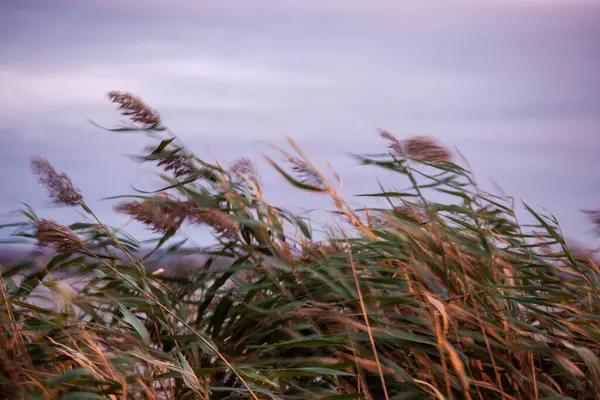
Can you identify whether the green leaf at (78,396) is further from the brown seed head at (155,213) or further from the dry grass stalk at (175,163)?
the dry grass stalk at (175,163)

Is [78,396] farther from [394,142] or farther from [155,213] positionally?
[394,142]

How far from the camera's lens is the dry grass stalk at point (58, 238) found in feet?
4.65

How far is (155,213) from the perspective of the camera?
5.36 feet

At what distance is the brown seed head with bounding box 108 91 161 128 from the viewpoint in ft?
5.80

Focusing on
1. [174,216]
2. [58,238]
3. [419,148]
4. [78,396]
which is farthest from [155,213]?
[419,148]

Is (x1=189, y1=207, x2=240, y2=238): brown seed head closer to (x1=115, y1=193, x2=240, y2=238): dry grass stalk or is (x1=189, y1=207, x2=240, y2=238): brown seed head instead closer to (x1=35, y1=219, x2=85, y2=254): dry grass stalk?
(x1=115, y1=193, x2=240, y2=238): dry grass stalk

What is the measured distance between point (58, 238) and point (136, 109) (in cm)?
49

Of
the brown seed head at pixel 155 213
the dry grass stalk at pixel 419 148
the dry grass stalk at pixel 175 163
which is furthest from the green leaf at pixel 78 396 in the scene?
the dry grass stalk at pixel 419 148

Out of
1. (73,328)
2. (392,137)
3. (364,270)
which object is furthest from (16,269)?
(392,137)

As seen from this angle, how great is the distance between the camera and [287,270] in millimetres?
1869

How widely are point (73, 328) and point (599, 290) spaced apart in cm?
136

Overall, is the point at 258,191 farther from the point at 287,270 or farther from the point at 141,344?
the point at 141,344

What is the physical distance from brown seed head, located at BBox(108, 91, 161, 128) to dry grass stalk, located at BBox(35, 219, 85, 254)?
438mm

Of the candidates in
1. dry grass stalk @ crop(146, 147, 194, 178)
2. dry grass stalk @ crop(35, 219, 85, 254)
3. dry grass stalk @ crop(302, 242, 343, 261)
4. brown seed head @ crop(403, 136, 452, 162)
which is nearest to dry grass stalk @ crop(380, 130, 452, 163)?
brown seed head @ crop(403, 136, 452, 162)
